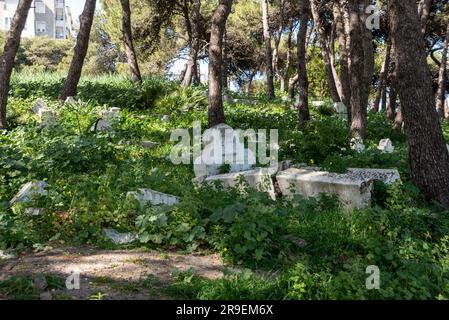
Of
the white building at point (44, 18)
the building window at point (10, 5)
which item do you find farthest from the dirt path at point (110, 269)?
the building window at point (10, 5)

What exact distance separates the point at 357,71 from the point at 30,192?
22.8 ft

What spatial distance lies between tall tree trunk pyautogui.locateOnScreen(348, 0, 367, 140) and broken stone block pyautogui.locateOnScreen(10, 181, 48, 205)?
6.59m

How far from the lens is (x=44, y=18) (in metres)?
76.2

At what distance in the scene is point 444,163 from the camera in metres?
6.31

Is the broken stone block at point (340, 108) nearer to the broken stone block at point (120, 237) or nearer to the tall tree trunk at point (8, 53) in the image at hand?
the tall tree trunk at point (8, 53)

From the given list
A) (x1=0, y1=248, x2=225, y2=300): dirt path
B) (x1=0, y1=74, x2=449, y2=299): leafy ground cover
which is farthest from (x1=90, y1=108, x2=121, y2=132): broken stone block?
(x1=0, y1=248, x2=225, y2=300): dirt path

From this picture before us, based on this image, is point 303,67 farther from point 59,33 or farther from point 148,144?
point 59,33

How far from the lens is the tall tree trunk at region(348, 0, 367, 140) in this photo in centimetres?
1012

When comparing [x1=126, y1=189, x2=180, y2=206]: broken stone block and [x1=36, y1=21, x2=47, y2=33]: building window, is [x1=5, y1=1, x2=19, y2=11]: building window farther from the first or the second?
[x1=126, y1=189, x2=180, y2=206]: broken stone block

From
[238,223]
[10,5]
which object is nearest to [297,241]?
[238,223]

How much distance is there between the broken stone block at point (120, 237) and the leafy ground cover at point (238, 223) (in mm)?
85

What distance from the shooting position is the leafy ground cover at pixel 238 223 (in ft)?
13.0

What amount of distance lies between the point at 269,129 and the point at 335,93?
8.01 meters

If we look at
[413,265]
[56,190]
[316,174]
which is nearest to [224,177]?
[316,174]
